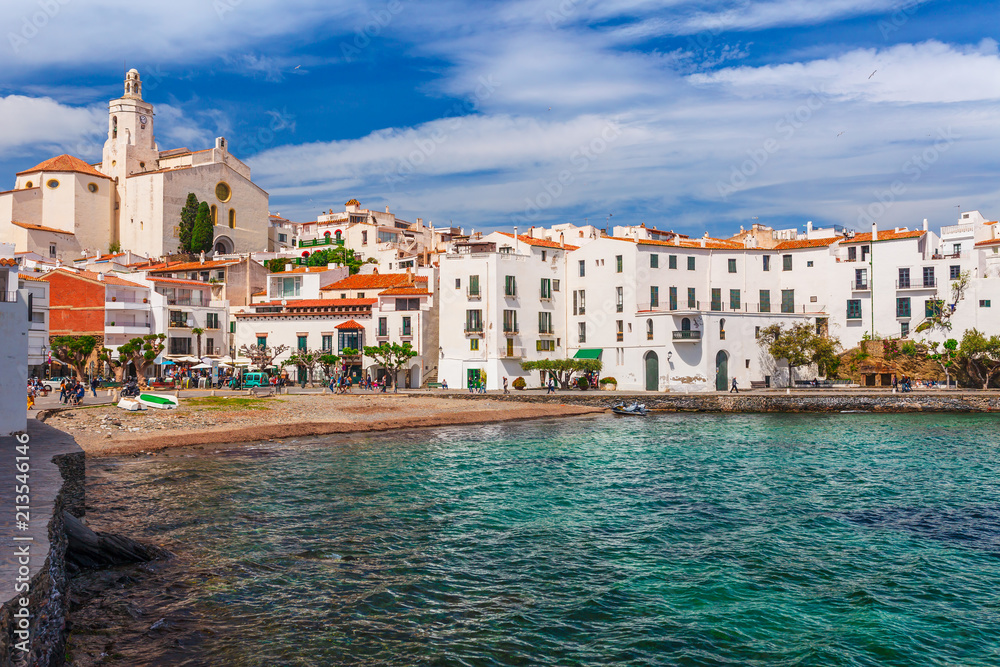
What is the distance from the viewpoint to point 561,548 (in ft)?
52.8

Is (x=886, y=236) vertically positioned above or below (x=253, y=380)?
above

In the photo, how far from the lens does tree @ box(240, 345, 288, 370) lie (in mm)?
61531

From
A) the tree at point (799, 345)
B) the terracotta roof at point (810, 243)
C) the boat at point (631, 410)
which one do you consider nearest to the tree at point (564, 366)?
the boat at point (631, 410)

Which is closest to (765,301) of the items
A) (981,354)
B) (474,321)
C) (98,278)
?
(981,354)

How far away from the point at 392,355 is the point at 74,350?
2461 centimetres

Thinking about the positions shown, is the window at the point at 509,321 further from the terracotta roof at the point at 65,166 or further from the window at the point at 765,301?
the terracotta roof at the point at 65,166

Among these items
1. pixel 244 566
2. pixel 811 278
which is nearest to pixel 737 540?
pixel 244 566

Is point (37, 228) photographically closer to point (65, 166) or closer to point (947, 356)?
point (65, 166)

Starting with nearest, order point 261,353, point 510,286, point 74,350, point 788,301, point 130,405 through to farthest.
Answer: point 130,405 < point 74,350 < point 510,286 < point 261,353 < point 788,301

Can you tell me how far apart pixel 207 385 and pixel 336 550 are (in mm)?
49219

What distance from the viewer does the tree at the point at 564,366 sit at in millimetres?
58062

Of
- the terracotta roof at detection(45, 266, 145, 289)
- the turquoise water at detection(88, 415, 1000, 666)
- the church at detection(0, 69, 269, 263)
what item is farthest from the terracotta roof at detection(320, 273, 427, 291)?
the turquoise water at detection(88, 415, 1000, 666)

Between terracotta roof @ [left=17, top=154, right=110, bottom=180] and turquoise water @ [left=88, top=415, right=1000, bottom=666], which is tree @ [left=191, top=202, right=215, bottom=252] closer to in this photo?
terracotta roof @ [left=17, top=154, right=110, bottom=180]

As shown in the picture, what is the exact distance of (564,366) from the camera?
57844mm
